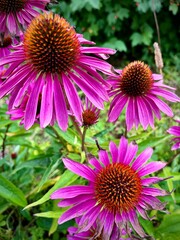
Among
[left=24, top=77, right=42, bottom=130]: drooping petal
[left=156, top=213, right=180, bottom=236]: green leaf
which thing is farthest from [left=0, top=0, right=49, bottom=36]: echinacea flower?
[left=156, top=213, right=180, bottom=236]: green leaf

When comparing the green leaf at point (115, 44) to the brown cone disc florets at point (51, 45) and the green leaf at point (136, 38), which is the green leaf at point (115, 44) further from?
the brown cone disc florets at point (51, 45)

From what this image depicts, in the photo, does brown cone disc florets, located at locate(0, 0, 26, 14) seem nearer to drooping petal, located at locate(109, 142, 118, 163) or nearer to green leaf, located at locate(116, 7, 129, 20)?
drooping petal, located at locate(109, 142, 118, 163)

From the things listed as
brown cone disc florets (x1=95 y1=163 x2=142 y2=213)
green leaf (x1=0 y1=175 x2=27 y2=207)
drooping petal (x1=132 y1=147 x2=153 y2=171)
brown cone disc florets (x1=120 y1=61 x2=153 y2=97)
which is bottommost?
green leaf (x1=0 y1=175 x2=27 y2=207)

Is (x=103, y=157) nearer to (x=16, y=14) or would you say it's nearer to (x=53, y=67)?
(x=53, y=67)

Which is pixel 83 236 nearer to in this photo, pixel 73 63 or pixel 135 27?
pixel 73 63

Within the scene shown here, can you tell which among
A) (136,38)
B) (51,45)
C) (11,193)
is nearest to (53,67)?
(51,45)

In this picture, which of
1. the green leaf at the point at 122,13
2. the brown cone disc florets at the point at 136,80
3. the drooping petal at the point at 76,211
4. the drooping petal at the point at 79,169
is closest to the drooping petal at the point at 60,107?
the drooping petal at the point at 79,169

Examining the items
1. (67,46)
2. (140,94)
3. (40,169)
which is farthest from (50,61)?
(40,169)
